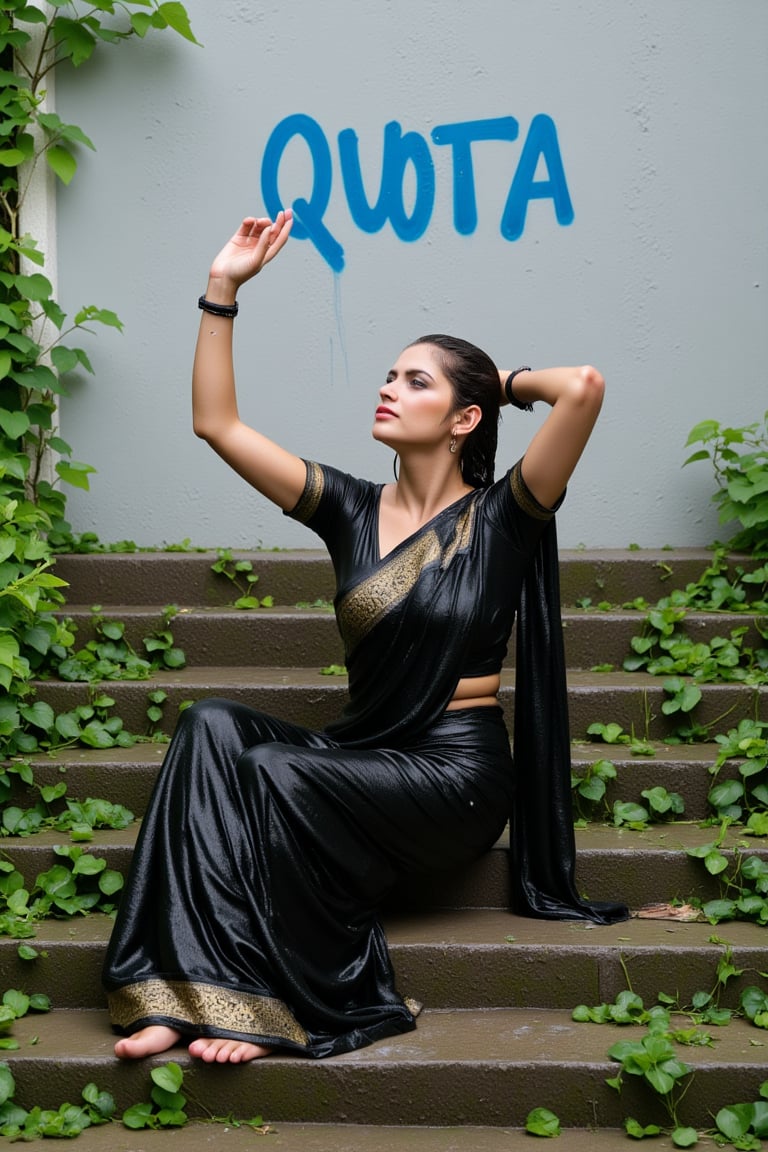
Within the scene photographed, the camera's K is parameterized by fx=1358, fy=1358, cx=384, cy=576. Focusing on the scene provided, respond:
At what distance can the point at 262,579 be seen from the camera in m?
4.84

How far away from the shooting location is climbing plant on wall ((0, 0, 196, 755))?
4707mm

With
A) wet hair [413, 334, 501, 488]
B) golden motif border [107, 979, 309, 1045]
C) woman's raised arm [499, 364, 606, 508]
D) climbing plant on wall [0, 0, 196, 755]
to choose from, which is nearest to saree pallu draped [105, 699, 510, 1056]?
golden motif border [107, 979, 309, 1045]

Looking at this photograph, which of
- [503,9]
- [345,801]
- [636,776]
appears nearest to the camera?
[345,801]

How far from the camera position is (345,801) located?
3209 mm

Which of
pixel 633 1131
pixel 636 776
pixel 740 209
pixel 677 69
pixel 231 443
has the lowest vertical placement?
pixel 633 1131

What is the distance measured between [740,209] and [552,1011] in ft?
10.6

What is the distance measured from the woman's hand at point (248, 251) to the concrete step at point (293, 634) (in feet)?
4.63

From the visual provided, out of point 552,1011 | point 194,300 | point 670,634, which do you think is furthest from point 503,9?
point 552,1011

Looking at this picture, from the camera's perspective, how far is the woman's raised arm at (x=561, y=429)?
3.30 m

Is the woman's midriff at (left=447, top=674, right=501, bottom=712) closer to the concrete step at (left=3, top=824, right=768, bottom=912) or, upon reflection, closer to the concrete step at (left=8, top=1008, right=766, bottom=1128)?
the concrete step at (left=3, top=824, right=768, bottom=912)

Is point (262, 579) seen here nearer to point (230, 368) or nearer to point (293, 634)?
point (293, 634)

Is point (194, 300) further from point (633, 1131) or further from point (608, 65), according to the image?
point (633, 1131)

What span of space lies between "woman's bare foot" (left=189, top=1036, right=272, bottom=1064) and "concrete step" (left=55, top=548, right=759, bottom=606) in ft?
6.70

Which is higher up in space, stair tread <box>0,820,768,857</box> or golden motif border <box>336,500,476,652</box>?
golden motif border <box>336,500,476,652</box>
